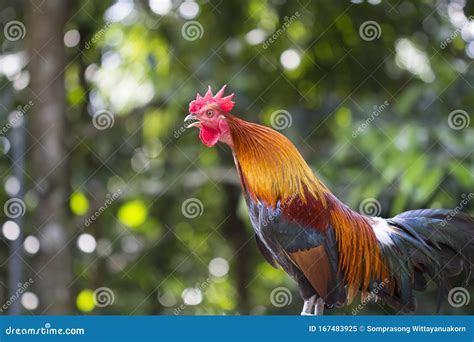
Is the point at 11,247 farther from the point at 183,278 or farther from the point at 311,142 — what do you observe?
the point at 311,142

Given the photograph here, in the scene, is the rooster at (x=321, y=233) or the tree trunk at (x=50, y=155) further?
the tree trunk at (x=50, y=155)

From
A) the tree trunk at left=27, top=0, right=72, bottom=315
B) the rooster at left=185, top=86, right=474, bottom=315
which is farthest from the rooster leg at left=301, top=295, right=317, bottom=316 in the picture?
the tree trunk at left=27, top=0, right=72, bottom=315

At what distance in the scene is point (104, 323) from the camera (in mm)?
2355

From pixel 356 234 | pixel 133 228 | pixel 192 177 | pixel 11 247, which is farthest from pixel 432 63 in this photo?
pixel 11 247

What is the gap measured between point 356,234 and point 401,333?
0.50 m

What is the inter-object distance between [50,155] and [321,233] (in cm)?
149

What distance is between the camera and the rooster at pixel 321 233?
185 cm

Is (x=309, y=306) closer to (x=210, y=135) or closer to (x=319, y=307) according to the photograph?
(x=319, y=307)

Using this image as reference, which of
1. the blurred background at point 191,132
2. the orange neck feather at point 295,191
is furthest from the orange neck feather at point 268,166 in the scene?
the blurred background at point 191,132

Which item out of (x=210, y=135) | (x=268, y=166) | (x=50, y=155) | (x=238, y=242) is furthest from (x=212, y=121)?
(x=238, y=242)

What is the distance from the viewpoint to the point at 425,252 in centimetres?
198

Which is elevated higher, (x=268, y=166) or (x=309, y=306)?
(x=268, y=166)

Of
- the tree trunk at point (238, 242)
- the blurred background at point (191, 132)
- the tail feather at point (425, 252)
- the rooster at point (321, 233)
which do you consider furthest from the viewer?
the tree trunk at point (238, 242)

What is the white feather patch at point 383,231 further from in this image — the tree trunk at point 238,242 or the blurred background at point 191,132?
the tree trunk at point 238,242
